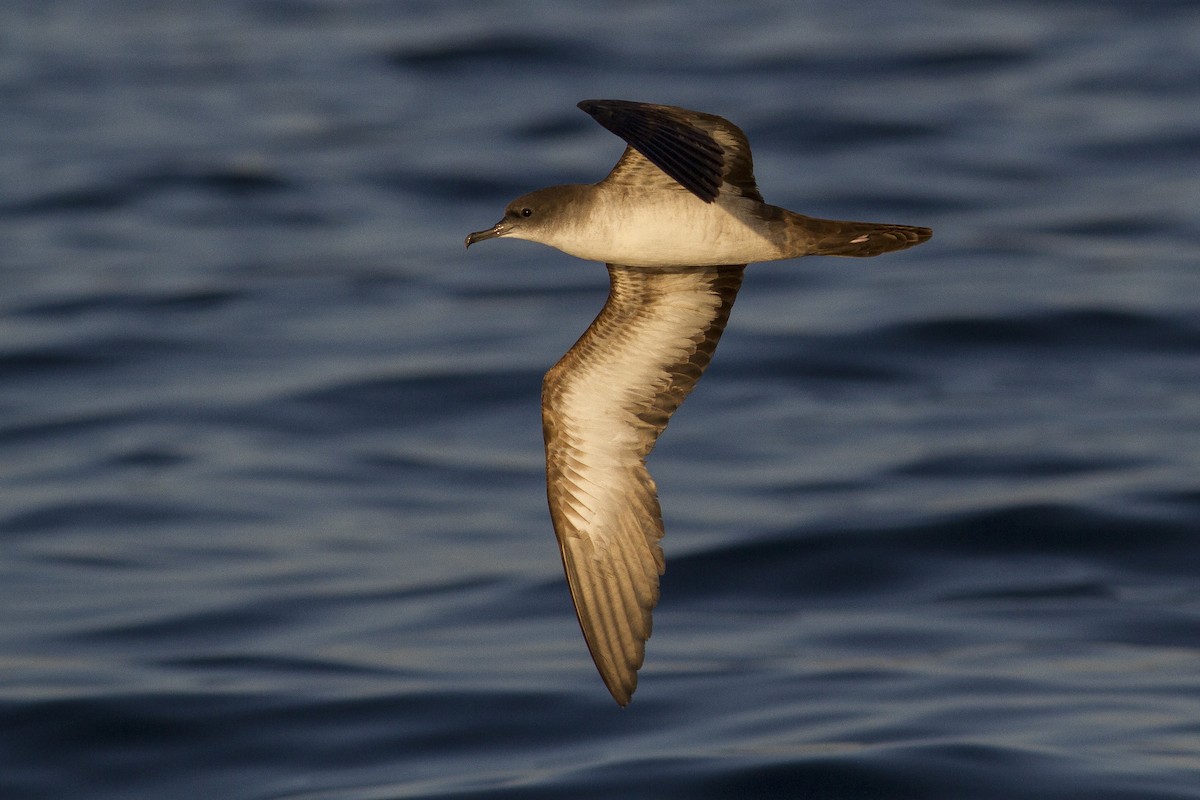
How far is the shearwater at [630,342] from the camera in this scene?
9.41 m

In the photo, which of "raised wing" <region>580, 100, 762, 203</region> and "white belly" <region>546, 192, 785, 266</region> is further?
"white belly" <region>546, 192, 785, 266</region>

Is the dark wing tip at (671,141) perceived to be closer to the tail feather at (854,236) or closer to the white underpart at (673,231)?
the white underpart at (673,231)

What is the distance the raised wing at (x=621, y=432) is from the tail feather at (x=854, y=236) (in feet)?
3.50

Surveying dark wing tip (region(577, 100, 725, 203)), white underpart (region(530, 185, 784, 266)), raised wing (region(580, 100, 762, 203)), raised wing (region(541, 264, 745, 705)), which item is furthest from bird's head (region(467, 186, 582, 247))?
raised wing (region(541, 264, 745, 705))

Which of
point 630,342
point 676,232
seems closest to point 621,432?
point 630,342

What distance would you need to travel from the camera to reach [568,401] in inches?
425

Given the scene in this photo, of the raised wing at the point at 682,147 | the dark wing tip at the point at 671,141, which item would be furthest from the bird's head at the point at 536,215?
the dark wing tip at the point at 671,141

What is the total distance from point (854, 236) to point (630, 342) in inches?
66.5

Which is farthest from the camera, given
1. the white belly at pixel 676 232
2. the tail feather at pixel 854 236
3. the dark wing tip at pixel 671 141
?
the white belly at pixel 676 232

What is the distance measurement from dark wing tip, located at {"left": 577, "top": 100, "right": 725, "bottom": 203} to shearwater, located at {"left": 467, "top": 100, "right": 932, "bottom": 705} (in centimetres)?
52

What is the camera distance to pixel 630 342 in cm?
1059

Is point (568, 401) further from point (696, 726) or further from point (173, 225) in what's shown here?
point (173, 225)

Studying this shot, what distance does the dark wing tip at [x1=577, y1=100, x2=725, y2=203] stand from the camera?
8227 mm

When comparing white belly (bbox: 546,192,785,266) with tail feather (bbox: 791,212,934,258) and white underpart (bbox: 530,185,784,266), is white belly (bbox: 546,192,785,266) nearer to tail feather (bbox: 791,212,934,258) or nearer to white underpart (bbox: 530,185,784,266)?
white underpart (bbox: 530,185,784,266)
